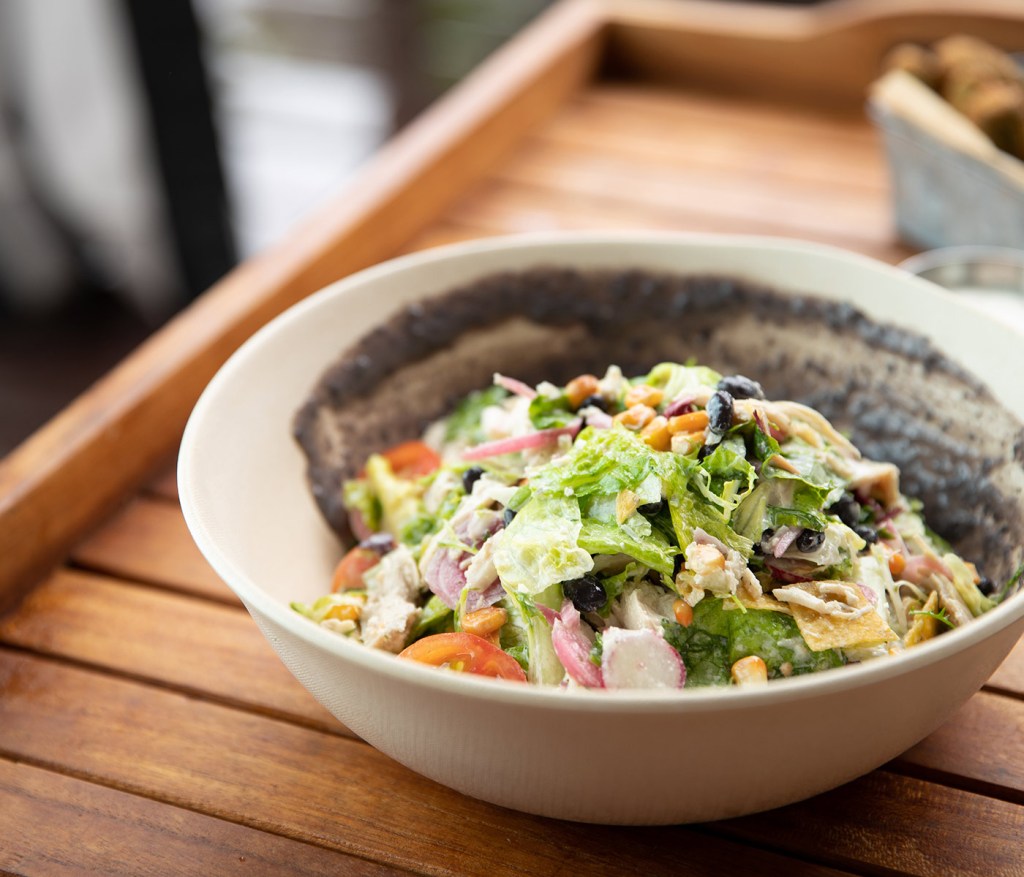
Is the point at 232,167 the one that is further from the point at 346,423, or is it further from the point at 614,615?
the point at 614,615

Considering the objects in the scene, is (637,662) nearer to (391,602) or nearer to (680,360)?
(391,602)

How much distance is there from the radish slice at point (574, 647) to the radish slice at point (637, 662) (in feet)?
0.06

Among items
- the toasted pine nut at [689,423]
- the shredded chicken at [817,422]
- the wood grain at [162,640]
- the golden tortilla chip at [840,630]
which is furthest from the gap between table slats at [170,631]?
the toasted pine nut at [689,423]

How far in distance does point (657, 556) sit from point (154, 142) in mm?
3717

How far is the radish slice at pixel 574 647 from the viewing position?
1.20 m

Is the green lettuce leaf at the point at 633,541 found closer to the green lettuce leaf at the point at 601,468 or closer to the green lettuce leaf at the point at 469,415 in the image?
the green lettuce leaf at the point at 601,468

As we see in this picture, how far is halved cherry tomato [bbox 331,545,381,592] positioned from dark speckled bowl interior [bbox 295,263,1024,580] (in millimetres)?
104

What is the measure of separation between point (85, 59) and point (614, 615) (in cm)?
370

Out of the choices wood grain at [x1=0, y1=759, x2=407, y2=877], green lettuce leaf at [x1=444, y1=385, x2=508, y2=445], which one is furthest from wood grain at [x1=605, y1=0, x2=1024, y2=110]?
wood grain at [x1=0, y1=759, x2=407, y2=877]

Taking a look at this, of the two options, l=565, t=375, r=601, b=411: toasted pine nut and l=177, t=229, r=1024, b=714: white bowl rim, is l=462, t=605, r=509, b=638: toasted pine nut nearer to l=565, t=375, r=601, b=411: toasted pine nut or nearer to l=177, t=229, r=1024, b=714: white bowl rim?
l=177, t=229, r=1024, b=714: white bowl rim

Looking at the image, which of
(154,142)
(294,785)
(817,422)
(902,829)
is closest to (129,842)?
(294,785)

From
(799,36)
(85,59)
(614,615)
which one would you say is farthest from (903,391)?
(85,59)

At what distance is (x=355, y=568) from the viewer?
5.17 feet

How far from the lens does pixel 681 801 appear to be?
1127mm
